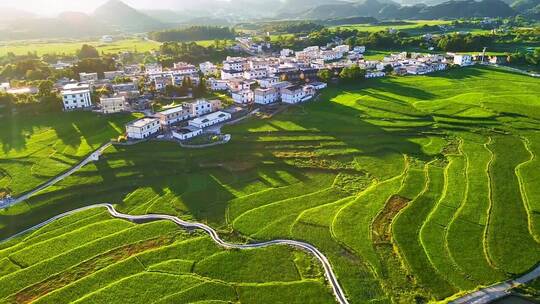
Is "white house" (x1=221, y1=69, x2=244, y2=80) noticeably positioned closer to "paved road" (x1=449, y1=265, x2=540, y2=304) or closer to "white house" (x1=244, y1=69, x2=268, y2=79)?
"white house" (x1=244, y1=69, x2=268, y2=79)

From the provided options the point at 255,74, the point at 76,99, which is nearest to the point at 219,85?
the point at 255,74

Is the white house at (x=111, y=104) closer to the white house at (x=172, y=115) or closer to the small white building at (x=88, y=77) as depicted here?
the white house at (x=172, y=115)

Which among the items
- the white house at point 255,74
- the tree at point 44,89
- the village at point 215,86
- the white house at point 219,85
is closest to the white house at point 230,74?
the village at point 215,86

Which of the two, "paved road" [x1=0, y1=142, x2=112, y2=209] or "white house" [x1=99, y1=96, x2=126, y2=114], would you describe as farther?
"white house" [x1=99, y1=96, x2=126, y2=114]

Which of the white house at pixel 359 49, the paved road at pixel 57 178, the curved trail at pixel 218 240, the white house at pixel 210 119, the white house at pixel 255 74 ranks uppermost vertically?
the white house at pixel 359 49

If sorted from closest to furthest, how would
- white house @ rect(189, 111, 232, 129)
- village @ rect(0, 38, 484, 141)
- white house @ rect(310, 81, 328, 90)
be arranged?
white house @ rect(189, 111, 232, 129)
village @ rect(0, 38, 484, 141)
white house @ rect(310, 81, 328, 90)

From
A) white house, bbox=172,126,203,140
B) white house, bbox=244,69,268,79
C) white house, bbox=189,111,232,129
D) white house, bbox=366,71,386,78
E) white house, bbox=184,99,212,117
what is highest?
white house, bbox=244,69,268,79

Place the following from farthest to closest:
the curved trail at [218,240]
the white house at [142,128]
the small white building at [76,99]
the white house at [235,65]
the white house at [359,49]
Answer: the white house at [359,49] < the white house at [235,65] < the small white building at [76,99] < the white house at [142,128] < the curved trail at [218,240]

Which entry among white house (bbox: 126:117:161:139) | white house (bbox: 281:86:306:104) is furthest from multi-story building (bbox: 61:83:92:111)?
white house (bbox: 281:86:306:104)

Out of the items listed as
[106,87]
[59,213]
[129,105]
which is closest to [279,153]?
[59,213]
